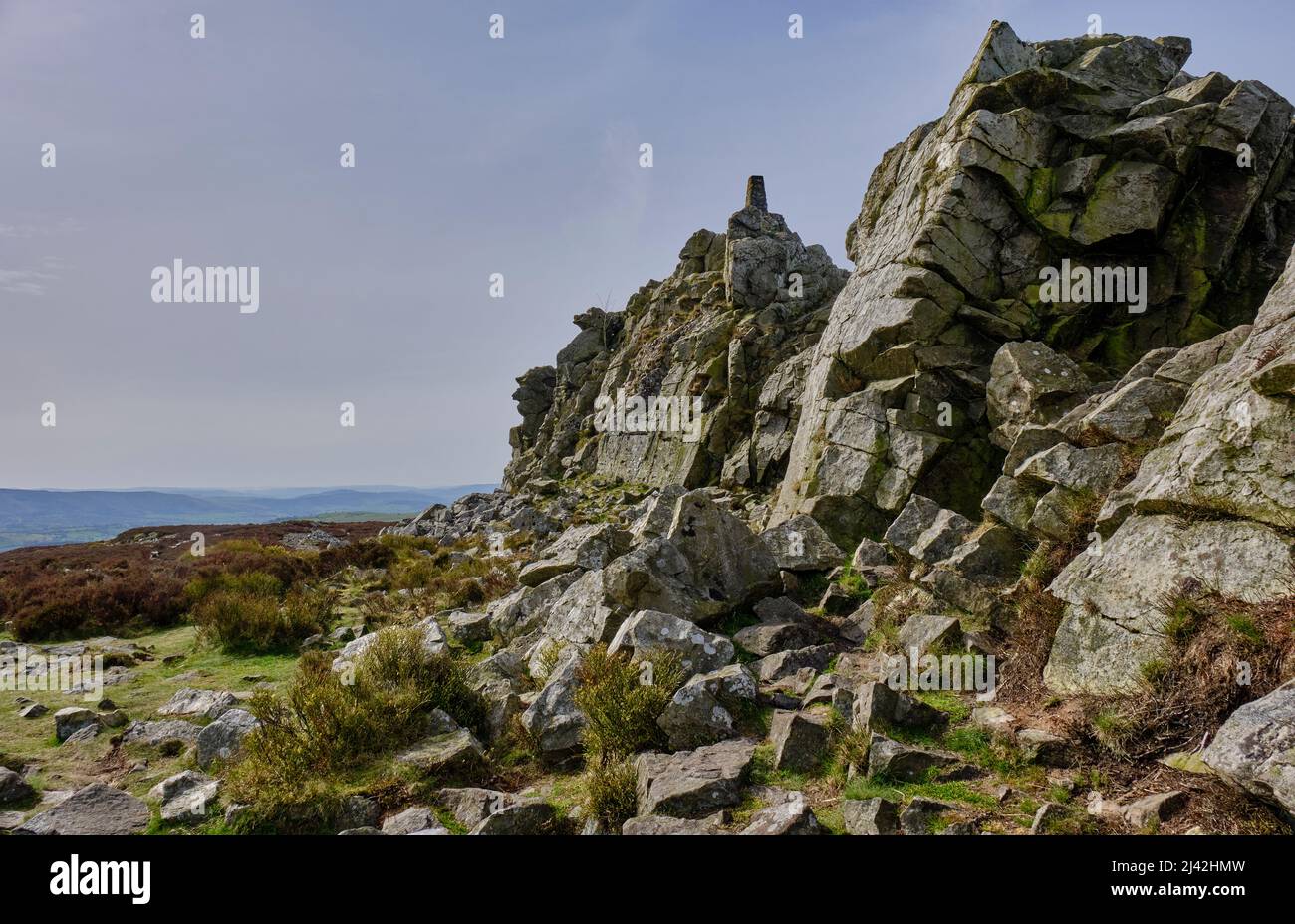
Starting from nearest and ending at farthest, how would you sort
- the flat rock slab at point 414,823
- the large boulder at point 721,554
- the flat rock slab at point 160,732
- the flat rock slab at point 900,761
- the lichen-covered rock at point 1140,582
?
the flat rock slab at point 414,823
the flat rock slab at point 900,761
the lichen-covered rock at point 1140,582
the flat rock slab at point 160,732
the large boulder at point 721,554

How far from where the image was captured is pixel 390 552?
30984 mm

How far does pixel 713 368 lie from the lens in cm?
3919

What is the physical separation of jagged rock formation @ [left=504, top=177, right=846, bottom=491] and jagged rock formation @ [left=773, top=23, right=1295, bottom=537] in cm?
1002

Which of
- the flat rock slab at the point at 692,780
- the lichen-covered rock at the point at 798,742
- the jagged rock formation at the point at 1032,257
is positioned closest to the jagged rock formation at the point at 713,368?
the jagged rock formation at the point at 1032,257

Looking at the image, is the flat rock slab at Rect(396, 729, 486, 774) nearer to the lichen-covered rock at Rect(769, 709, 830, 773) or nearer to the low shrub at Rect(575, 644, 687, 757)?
the low shrub at Rect(575, 644, 687, 757)

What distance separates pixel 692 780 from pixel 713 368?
3346cm

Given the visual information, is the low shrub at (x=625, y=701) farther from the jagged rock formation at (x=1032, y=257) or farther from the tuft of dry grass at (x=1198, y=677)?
the jagged rock formation at (x=1032, y=257)

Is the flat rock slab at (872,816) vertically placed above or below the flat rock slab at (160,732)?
above

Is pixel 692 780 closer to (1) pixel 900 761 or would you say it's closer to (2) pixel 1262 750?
(1) pixel 900 761

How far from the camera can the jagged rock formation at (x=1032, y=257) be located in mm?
19828

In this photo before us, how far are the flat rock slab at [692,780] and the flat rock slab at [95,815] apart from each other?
6205 mm

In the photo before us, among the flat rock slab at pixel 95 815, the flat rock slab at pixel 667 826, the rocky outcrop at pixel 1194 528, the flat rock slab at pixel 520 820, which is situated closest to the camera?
the flat rock slab at pixel 667 826
